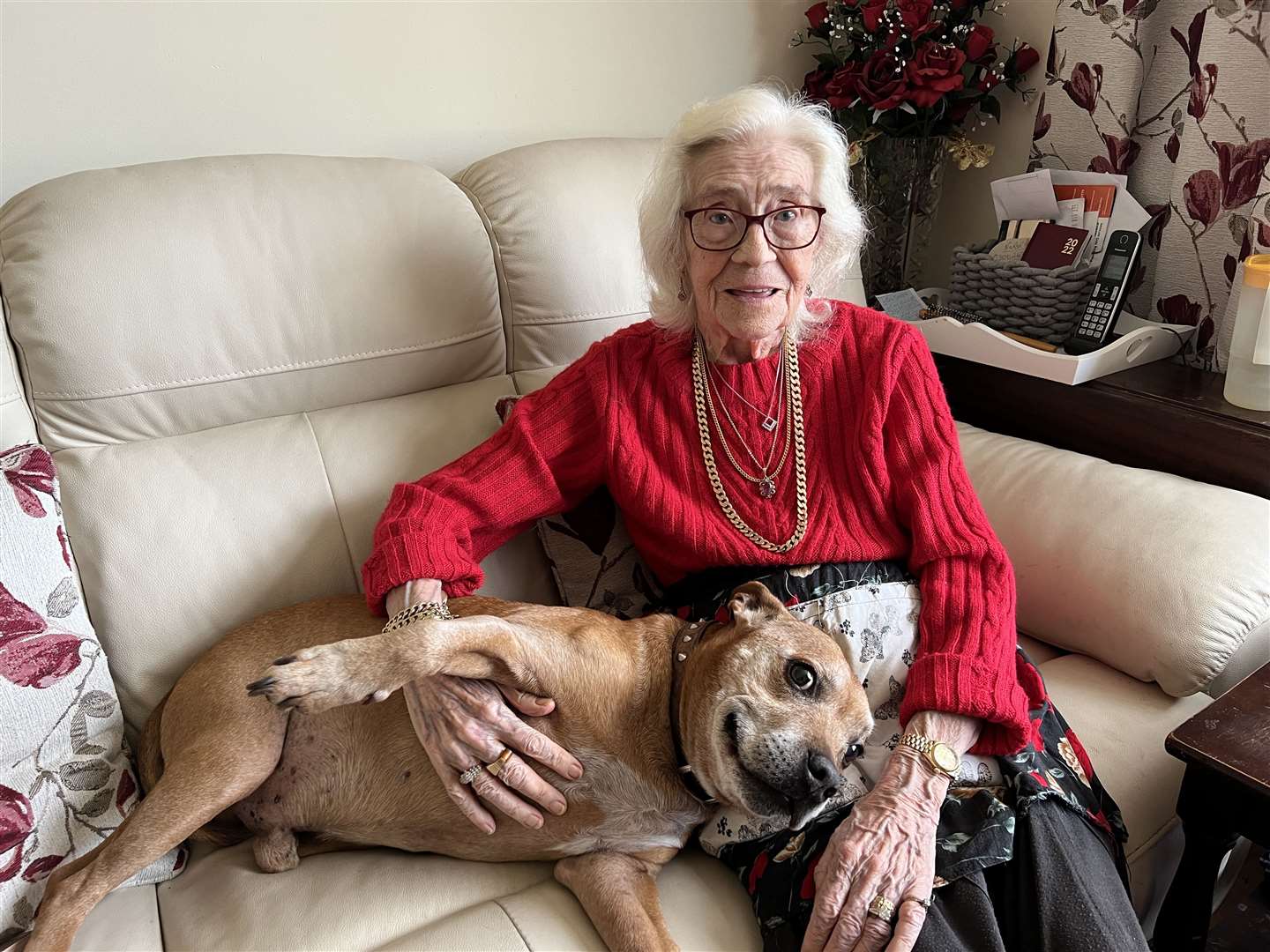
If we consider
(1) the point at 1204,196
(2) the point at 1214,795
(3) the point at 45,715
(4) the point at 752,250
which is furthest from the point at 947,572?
(3) the point at 45,715

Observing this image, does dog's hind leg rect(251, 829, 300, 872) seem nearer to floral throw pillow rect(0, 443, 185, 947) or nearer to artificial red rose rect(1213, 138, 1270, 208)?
floral throw pillow rect(0, 443, 185, 947)

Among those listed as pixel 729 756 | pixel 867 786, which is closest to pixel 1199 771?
pixel 867 786

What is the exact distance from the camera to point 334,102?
1.82 meters

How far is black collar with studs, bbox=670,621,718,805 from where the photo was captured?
1.29m

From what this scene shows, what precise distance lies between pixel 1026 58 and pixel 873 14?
400 mm

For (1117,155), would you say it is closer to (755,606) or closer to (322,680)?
(755,606)

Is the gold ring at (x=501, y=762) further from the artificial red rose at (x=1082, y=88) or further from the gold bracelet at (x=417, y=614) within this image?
the artificial red rose at (x=1082, y=88)

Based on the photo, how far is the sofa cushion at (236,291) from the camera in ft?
→ 4.56

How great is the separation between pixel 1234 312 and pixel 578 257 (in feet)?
4.27

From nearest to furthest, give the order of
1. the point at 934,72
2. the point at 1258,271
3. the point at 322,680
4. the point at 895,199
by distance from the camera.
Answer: the point at 322,680
the point at 1258,271
the point at 934,72
the point at 895,199

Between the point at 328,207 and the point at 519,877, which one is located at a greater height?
the point at 328,207

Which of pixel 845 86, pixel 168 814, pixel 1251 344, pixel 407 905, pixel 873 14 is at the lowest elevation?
pixel 407 905

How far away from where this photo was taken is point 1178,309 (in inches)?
81.3

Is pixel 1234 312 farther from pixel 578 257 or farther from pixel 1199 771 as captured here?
pixel 578 257
